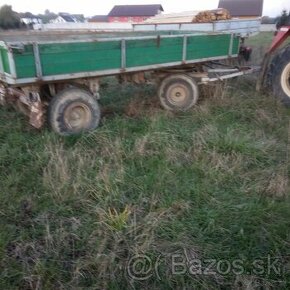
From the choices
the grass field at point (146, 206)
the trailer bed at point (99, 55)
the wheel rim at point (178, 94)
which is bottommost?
the grass field at point (146, 206)

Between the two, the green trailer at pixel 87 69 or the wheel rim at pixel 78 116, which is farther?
the wheel rim at pixel 78 116

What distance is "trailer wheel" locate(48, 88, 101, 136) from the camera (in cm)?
471

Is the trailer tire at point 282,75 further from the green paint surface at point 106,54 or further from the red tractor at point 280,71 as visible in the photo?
the green paint surface at point 106,54

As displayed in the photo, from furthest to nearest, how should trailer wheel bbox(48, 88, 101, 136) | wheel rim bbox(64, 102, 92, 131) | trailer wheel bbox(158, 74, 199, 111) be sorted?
trailer wheel bbox(158, 74, 199, 111) < wheel rim bbox(64, 102, 92, 131) < trailer wheel bbox(48, 88, 101, 136)

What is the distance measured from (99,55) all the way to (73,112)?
0.89 metres

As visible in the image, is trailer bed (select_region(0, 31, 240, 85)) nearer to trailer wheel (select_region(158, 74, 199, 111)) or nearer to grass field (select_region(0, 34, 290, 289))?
trailer wheel (select_region(158, 74, 199, 111))

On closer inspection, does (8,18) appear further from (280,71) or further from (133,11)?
(280,71)

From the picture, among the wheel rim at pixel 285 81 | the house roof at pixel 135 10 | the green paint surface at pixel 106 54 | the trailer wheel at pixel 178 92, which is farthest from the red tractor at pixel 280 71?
the house roof at pixel 135 10

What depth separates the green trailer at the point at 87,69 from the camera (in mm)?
4285

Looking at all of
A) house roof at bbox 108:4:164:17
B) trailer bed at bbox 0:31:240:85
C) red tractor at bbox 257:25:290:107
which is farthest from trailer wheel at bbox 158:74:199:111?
house roof at bbox 108:4:164:17

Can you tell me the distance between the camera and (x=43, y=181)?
3680 mm

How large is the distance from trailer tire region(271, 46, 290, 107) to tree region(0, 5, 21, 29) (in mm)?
29647

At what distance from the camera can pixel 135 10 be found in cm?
4759

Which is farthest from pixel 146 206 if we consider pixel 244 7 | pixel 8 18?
pixel 244 7
